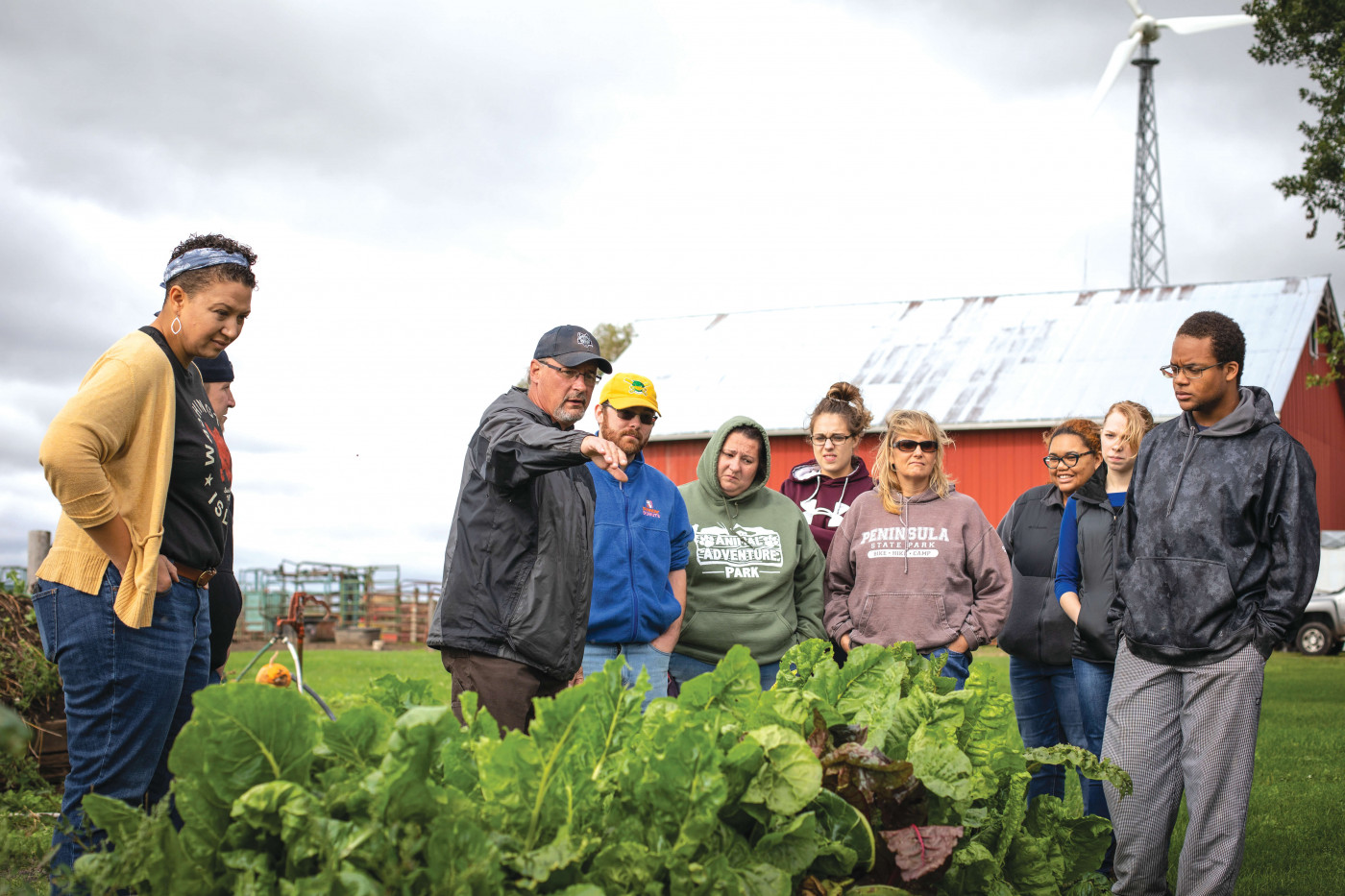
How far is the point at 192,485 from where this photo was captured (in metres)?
2.88

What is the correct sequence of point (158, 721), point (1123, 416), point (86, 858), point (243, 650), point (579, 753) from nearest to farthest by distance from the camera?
point (86, 858), point (579, 753), point (158, 721), point (1123, 416), point (243, 650)

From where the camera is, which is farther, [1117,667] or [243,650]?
[243,650]

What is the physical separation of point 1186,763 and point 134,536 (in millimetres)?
3274

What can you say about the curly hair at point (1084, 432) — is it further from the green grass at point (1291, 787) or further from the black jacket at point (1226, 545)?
the black jacket at point (1226, 545)

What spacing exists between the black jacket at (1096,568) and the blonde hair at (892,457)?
61cm

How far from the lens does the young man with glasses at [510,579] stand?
3139 mm

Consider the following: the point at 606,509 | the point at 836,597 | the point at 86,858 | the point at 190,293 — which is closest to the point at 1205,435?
the point at 836,597

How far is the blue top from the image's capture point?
4.71 metres

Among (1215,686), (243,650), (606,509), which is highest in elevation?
(606,509)

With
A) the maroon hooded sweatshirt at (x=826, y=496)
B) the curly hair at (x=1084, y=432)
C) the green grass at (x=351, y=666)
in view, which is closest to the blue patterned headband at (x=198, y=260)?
the maroon hooded sweatshirt at (x=826, y=496)

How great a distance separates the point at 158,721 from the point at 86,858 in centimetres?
159

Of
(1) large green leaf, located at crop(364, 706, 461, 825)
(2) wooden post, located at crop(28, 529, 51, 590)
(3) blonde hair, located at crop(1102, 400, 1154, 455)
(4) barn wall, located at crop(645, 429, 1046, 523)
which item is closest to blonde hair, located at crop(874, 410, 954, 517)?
(3) blonde hair, located at crop(1102, 400, 1154, 455)

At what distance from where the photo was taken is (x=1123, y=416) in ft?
15.2

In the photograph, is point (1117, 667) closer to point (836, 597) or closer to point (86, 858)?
point (836, 597)
